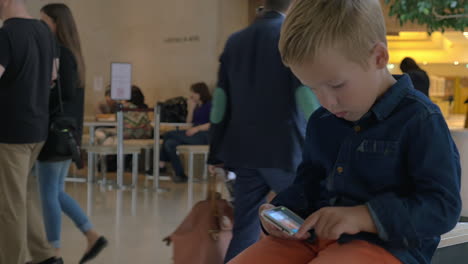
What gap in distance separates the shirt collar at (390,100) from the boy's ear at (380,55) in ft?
0.20

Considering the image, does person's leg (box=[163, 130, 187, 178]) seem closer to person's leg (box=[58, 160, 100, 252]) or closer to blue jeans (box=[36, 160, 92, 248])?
person's leg (box=[58, 160, 100, 252])

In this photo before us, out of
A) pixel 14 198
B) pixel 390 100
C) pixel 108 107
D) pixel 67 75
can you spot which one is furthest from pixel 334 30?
pixel 108 107

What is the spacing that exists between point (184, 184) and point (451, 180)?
7184 millimetres

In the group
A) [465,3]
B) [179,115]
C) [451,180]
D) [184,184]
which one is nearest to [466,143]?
[465,3]

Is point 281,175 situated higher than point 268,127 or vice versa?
point 268,127

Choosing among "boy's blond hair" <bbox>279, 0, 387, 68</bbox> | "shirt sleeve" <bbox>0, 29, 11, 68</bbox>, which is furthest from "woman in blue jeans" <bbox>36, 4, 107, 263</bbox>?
"boy's blond hair" <bbox>279, 0, 387, 68</bbox>

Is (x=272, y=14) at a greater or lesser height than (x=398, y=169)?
greater

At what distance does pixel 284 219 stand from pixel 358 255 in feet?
0.56

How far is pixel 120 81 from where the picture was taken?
7824 mm

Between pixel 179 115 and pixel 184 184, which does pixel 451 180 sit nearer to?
pixel 184 184

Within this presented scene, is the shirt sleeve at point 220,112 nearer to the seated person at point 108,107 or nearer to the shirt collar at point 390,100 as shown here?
the shirt collar at point 390,100

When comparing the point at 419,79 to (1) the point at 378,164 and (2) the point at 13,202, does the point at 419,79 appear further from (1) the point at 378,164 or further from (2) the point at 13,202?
(1) the point at 378,164

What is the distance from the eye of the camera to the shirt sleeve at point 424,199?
43.5 inches

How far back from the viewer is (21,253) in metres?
3.15
